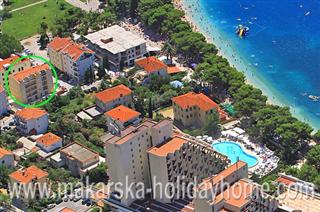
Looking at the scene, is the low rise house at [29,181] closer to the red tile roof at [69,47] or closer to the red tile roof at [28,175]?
the red tile roof at [28,175]

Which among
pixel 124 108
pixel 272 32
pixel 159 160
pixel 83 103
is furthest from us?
pixel 272 32

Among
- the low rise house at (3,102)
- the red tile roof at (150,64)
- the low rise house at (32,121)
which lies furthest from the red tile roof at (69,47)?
the low rise house at (32,121)

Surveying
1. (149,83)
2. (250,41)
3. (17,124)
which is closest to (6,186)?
(17,124)

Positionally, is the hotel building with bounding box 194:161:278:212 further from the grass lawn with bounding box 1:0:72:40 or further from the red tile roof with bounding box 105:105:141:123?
the grass lawn with bounding box 1:0:72:40

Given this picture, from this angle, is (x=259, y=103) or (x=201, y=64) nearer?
(x=259, y=103)

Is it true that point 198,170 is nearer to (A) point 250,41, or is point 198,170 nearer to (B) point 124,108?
(B) point 124,108

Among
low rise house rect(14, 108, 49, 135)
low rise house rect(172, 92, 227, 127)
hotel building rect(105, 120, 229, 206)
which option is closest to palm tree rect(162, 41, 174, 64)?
low rise house rect(172, 92, 227, 127)
